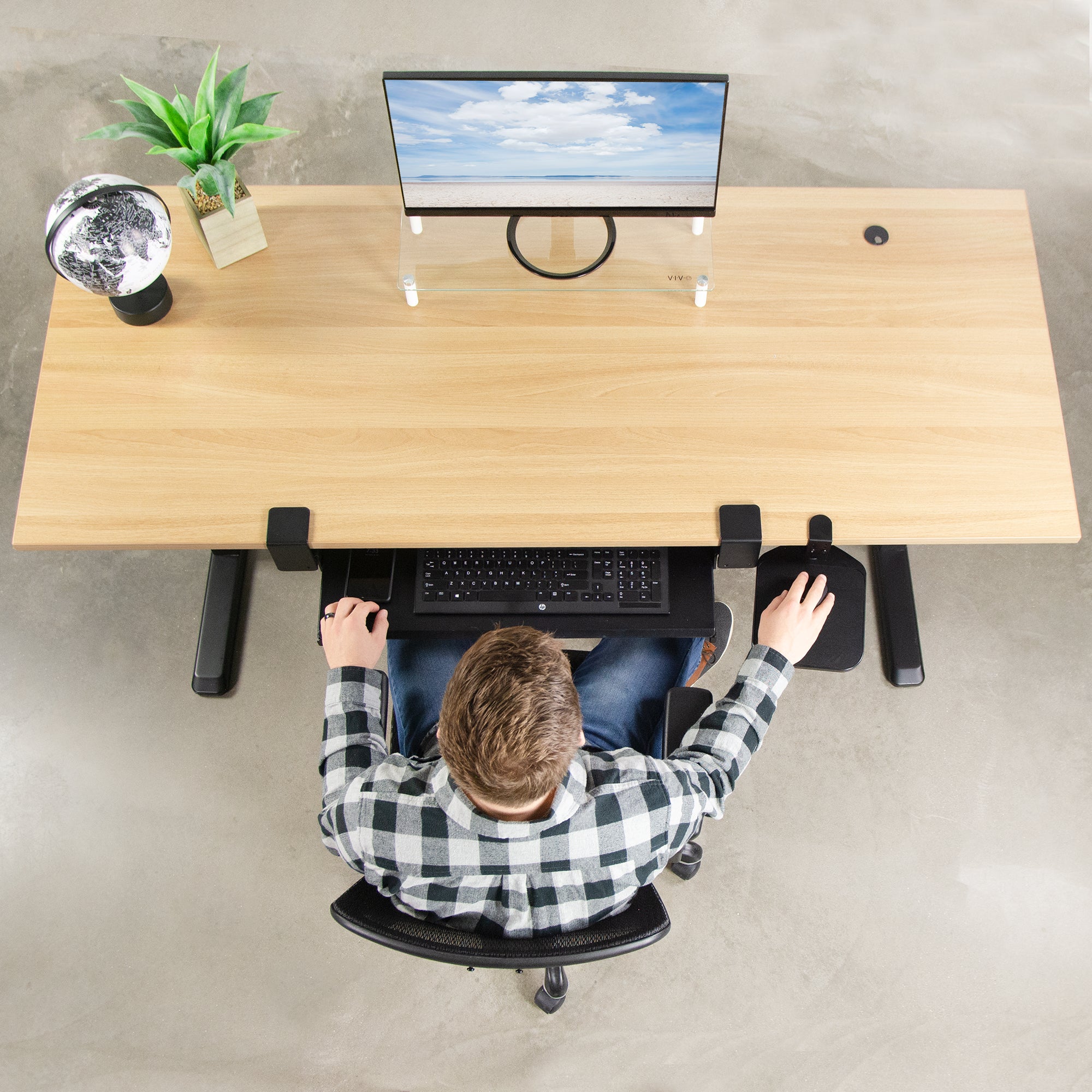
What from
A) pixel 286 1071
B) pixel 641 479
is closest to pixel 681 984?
pixel 286 1071

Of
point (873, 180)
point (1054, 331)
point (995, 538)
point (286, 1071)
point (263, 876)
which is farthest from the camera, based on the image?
point (873, 180)

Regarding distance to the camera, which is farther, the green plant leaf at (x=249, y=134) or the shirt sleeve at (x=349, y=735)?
the green plant leaf at (x=249, y=134)

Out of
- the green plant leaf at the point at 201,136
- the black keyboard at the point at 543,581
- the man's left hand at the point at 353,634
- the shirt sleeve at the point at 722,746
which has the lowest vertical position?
A: the shirt sleeve at the point at 722,746

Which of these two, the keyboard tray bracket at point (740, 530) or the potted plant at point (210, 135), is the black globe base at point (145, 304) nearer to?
the potted plant at point (210, 135)

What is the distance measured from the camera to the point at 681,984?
2000mm

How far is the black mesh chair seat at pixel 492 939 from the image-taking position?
1.16 meters

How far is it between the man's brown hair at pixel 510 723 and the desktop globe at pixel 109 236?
908 millimetres

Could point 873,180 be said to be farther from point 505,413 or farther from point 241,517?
point 241,517

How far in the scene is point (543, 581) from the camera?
5.36ft

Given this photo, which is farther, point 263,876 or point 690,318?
point 263,876

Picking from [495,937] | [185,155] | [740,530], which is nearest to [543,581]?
[740,530]

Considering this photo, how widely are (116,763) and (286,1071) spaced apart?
82 centimetres

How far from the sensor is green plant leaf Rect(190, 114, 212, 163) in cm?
155

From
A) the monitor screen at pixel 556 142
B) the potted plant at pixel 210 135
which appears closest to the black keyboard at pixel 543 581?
the monitor screen at pixel 556 142
